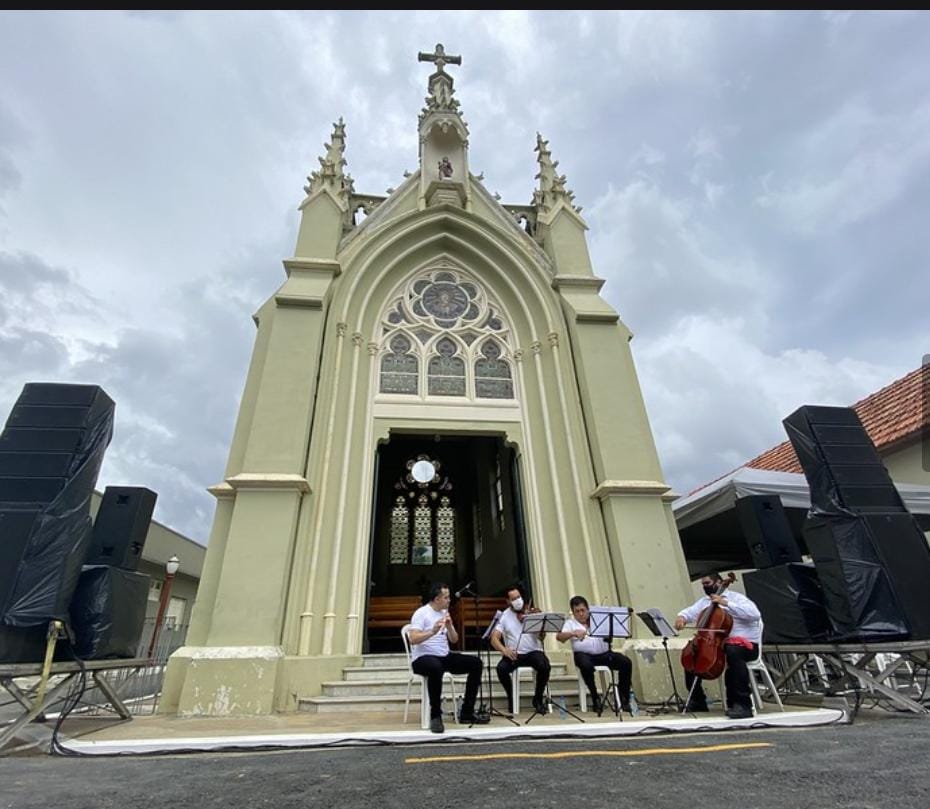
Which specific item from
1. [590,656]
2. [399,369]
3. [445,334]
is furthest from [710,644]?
[445,334]

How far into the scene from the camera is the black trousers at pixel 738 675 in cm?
474

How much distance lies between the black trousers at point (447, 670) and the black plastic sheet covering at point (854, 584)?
12.8 ft

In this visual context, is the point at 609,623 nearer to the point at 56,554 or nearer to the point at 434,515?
the point at 56,554

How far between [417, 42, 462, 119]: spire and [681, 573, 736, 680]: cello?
12.8 m

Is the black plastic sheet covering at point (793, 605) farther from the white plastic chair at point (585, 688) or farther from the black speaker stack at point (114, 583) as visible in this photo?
the black speaker stack at point (114, 583)

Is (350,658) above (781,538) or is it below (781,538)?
below

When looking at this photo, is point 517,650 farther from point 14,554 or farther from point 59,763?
point 14,554

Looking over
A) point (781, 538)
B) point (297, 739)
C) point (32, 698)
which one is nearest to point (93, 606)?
point (32, 698)

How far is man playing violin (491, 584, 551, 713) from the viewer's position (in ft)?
18.0

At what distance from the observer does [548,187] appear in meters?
12.2

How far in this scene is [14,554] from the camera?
4.58m

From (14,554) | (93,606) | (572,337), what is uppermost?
(572,337)

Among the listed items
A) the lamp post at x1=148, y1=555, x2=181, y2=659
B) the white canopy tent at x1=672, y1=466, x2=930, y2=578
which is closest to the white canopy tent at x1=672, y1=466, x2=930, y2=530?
the white canopy tent at x1=672, y1=466, x2=930, y2=578

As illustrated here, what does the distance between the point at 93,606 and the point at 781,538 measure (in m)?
8.30
